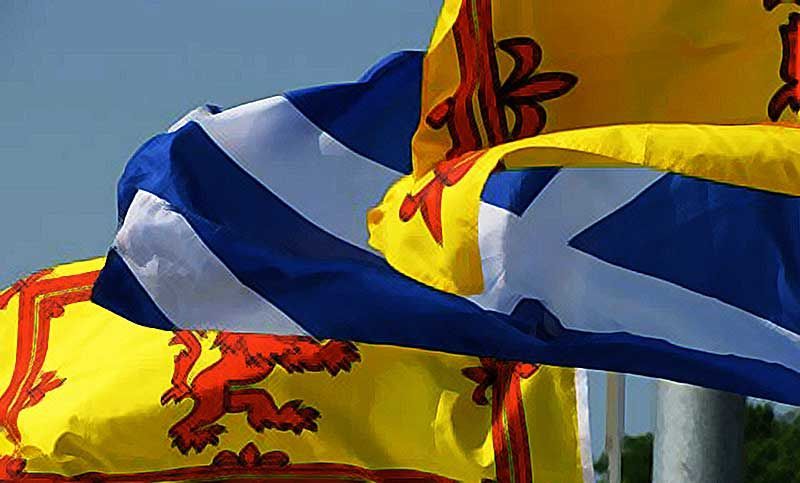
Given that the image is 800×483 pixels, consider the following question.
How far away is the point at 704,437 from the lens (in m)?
5.96

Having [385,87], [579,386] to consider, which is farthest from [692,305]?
[579,386]

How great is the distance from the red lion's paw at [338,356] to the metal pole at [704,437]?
1.44 meters

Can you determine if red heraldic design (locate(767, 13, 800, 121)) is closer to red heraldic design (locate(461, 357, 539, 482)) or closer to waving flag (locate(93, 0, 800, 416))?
waving flag (locate(93, 0, 800, 416))

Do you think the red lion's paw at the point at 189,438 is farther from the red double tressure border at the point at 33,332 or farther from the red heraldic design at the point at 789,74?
the red heraldic design at the point at 789,74

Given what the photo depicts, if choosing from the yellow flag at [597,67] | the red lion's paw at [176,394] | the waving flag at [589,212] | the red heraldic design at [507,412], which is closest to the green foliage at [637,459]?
the red heraldic design at [507,412]

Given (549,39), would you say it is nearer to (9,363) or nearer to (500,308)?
(500,308)

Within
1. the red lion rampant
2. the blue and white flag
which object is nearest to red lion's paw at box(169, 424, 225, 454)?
the red lion rampant

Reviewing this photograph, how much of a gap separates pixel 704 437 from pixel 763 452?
66.1 ft

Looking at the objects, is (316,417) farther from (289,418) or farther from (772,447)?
(772,447)

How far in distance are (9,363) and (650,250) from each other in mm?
3827

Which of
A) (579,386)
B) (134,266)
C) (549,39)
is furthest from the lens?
(579,386)

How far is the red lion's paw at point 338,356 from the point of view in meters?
Result: 7.17

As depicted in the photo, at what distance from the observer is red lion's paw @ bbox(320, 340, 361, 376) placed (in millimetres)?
7172

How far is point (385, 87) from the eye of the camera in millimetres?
6082
